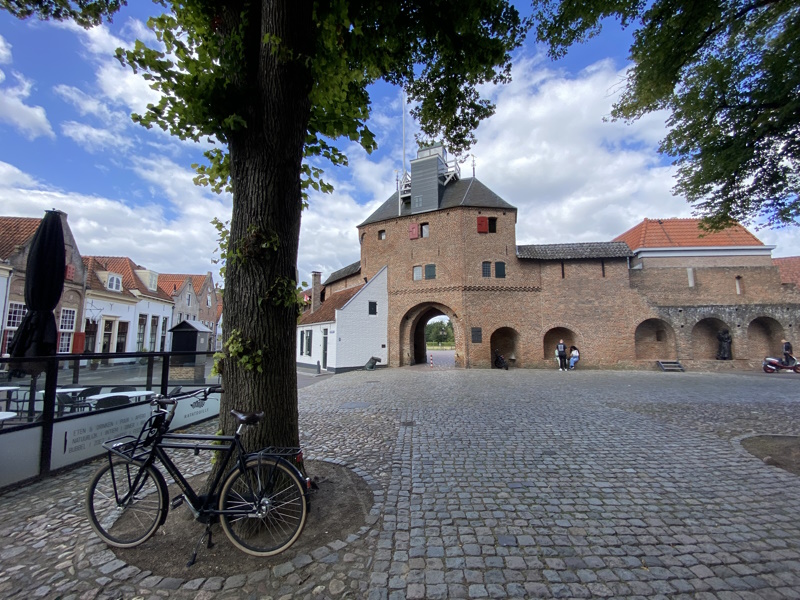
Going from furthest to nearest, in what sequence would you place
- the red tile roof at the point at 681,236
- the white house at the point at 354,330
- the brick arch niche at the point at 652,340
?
1. the red tile roof at the point at 681,236
2. the brick arch niche at the point at 652,340
3. the white house at the point at 354,330

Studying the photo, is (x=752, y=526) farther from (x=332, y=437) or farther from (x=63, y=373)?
(x=63, y=373)

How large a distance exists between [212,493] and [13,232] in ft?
82.8

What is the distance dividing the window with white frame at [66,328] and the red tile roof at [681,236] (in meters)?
35.8

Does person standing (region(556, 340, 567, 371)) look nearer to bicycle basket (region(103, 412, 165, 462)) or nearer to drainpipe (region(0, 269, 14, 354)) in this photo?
bicycle basket (region(103, 412, 165, 462))

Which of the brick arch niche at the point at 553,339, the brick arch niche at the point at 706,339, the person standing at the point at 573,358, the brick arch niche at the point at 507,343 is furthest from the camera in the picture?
the brick arch niche at the point at 553,339

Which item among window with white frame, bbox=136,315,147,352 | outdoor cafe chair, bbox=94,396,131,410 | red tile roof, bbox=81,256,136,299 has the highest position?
red tile roof, bbox=81,256,136,299

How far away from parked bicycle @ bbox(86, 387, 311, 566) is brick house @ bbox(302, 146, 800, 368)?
1898 centimetres

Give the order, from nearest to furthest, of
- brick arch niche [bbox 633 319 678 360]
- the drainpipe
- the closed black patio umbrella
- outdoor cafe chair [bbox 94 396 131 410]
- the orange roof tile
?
the closed black patio umbrella → outdoor cafe chair [bbox 94 396 131 410] → the drainpipe → brick arch niche [bbox 633 319 678 360] → the orange roof tile

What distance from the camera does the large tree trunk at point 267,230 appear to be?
3.20 m

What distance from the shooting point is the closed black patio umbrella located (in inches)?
197

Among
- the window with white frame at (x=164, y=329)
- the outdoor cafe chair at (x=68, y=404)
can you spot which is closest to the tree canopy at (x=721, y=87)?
the outdoor cafe chair at (x=68, y=404)

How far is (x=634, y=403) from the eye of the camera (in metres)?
9.22

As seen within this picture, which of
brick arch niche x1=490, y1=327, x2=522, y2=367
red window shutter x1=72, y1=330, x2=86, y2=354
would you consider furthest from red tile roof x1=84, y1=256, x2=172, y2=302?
brick arch niche x1=490, y1=327, x2=522, y2=367

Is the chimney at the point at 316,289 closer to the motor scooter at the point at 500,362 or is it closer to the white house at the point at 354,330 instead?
the white house at the point at 354,330
